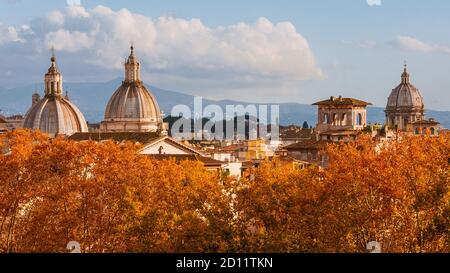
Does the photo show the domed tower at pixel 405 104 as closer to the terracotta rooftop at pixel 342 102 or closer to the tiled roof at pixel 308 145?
the terracotta rooftop at pixel 342 102

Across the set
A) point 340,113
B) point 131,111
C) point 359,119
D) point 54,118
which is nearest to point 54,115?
point 54,118

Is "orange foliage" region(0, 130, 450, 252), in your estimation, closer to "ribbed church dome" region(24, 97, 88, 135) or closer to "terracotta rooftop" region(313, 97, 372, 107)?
"terracotta rooftop" region(313, 97, 372, 107)

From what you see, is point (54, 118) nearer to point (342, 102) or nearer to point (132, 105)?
point (132, 105)

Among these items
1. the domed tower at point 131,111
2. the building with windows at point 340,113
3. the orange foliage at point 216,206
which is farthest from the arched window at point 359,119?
the orange foliage at point 216,206

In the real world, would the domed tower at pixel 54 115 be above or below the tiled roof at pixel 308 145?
above

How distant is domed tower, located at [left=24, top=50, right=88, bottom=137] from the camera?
4924 inches

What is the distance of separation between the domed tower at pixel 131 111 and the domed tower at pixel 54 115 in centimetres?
621

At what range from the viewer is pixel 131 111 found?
445 ft

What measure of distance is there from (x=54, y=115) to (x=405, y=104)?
78188mm

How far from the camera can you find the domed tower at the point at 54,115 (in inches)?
4924

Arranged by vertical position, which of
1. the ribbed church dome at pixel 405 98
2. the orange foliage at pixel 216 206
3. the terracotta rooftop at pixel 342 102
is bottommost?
the orange foliage at pixel 216 206

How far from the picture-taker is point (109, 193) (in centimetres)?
3772
